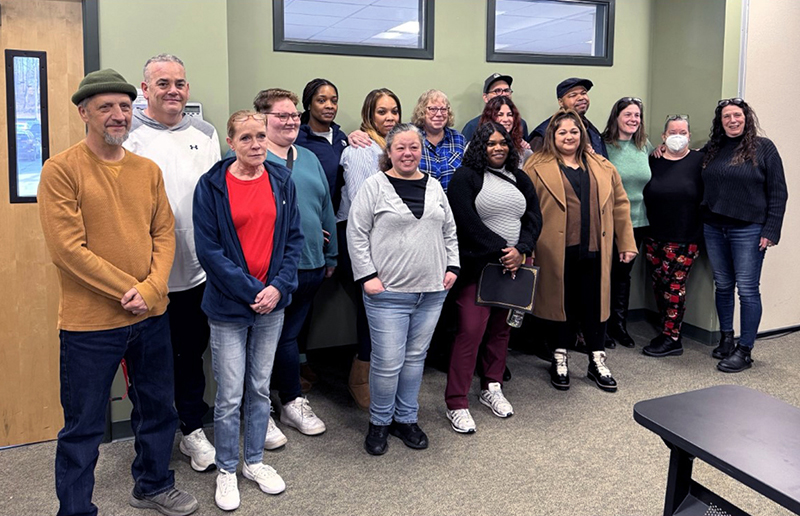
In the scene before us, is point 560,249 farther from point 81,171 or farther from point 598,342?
point 81,171

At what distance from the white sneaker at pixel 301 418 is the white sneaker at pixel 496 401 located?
2.72 feet

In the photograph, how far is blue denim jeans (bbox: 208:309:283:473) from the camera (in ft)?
7.80

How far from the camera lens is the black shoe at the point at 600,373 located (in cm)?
358

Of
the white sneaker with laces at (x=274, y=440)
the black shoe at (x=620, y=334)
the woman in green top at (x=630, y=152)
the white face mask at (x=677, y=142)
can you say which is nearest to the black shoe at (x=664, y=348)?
the black shoe at (x=620, y=334)

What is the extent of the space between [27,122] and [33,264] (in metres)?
0.59

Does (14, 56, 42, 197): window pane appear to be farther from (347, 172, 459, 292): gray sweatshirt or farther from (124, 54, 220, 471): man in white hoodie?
(347, 172, 459, 292): gray sweatshirt

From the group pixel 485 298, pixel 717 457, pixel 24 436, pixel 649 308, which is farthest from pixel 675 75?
pixel 24 436

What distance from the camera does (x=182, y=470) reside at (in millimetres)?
2711

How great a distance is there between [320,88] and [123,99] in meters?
1.33

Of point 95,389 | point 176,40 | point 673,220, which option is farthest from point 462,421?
point 176,40

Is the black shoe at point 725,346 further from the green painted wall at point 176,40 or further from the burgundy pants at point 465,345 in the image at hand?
the green painted wall at point 176,40

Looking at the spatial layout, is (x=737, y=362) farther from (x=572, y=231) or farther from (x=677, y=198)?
(x=572, y=231)

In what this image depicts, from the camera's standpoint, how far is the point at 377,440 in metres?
2.87

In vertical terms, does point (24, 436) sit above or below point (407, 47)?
below
